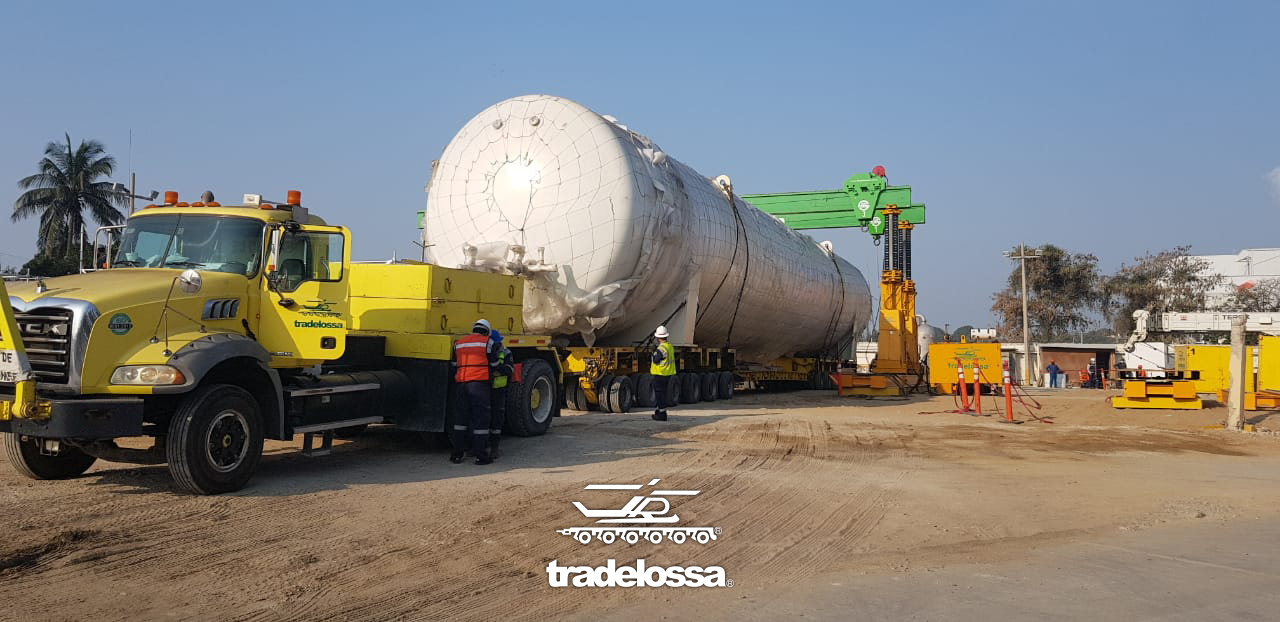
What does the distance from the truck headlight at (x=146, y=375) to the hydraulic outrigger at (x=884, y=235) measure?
19792 mm

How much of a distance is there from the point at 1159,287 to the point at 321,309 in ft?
171

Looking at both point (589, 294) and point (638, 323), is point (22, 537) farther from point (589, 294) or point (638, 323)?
point (638, 323)

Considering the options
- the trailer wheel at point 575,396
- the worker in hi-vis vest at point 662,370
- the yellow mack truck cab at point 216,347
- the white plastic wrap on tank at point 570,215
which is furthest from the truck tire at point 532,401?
the trailer wheel at point 575,396

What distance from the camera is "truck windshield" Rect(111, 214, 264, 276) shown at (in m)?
7.95

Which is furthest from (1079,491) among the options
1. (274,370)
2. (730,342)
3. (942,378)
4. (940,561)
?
(942,378)

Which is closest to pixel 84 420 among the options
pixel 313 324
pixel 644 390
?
pixel 313 324

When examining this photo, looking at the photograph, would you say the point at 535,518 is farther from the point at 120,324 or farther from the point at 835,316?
the point at 835,316

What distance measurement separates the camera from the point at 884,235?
1085 inches

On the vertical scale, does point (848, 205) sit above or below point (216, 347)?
above

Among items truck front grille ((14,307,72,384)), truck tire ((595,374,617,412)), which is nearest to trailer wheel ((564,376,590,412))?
truck tire ((595,374,617,412))

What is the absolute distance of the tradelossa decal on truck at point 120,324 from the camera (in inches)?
267

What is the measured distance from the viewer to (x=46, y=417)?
21.2ft

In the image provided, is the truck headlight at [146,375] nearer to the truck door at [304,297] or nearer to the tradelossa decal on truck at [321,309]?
the truck door at [304,297]

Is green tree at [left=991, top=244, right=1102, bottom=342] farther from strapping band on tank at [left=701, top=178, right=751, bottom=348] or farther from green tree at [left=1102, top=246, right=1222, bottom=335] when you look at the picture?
strapping band on tank at [left=701, top=178, right=751, bottom=348]
